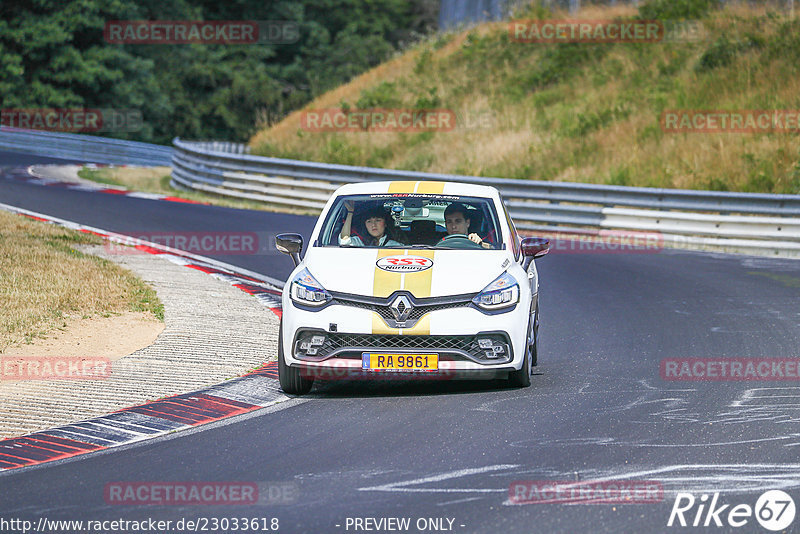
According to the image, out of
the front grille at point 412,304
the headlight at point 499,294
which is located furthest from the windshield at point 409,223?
the front grille at point 412,304

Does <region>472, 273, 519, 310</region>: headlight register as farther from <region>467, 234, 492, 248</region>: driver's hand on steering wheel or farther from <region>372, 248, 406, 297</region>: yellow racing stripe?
<region>467, 234, 492, 248</region>: driver's hand on steering wheel

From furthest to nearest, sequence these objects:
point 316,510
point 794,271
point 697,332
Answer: point 794,271
point 697,332
point 316,510

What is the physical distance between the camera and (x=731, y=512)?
6008 millimetres

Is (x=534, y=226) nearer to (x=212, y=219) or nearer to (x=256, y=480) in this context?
(x=212, y=219)

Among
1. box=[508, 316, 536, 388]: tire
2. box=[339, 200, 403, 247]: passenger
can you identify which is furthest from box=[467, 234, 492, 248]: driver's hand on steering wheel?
box=[508, 316, 536, 388]: tire

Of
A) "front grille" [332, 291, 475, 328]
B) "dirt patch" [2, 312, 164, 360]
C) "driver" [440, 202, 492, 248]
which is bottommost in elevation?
"dirt patch" [2, 312, 164, 360]

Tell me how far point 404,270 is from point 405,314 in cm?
42

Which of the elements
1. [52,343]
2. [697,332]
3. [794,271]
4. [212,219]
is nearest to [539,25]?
[212,219]

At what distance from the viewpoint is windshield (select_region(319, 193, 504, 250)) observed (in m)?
9.88

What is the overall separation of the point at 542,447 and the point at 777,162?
18193 mm

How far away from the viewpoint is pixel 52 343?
10812 millimetres

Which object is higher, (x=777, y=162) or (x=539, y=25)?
(x=539, y=25)

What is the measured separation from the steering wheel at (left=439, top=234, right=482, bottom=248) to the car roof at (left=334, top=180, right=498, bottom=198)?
0.45 m

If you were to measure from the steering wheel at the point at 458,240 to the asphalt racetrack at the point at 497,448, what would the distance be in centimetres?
115
